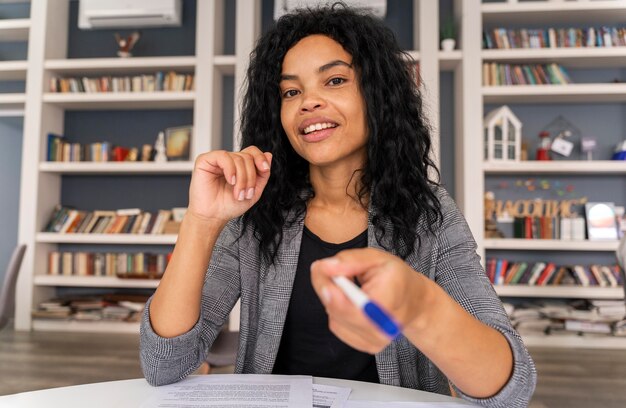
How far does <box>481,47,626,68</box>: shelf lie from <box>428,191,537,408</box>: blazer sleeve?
296 centimetres

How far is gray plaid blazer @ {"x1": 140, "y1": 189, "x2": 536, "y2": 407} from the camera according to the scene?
0.82 meters

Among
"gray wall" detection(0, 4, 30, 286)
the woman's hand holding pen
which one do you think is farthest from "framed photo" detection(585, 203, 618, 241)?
"gray wall" detection(0, 4, 30, 286)

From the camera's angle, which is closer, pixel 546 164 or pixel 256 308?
pixel 256 308

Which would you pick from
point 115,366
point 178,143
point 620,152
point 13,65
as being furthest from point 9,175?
point 620,152

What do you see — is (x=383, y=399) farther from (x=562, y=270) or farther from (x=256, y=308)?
(x=562, y=270)

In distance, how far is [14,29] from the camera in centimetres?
408

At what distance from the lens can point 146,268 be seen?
392 cm

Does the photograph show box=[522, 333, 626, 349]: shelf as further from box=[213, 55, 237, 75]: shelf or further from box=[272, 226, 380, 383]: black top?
box=[213, 55, 237, 75]: shelf

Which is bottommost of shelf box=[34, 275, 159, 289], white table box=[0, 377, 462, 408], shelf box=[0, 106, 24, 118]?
shelf box=[34, 275, 159, 289]

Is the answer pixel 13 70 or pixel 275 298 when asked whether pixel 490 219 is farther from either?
pixel 13 70

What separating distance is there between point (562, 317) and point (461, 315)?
3376 mm

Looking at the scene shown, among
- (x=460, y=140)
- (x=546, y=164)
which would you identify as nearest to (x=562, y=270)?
(x=546, y=164)

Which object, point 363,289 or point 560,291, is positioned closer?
point 363,289

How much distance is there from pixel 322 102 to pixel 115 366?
98.4 inches
